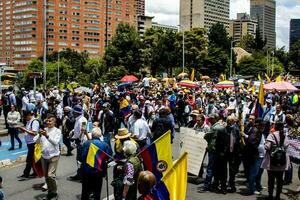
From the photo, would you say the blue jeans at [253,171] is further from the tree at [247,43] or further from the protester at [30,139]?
the tree at [247,43]

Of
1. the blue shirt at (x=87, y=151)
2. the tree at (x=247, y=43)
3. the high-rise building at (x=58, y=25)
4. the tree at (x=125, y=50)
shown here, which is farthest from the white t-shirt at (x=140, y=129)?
the high-rise building at (x=58, y=25)

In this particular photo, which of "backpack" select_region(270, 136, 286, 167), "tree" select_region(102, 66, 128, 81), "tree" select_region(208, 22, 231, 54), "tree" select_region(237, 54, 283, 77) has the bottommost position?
"backpack" select_region(270, 136, 286, 167)

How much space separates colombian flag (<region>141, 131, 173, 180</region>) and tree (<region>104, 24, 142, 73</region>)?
5368cm

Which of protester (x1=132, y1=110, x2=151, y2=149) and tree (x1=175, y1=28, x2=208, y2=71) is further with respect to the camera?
tree (x1=175, y1=28, x2=208, y2=71)

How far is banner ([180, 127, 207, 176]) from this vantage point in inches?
445

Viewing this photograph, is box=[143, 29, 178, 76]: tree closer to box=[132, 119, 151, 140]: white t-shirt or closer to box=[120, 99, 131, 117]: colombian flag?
box=[120, 99, 131, 117]: colombian flag

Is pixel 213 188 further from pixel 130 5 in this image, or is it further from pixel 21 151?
pixel 130 5

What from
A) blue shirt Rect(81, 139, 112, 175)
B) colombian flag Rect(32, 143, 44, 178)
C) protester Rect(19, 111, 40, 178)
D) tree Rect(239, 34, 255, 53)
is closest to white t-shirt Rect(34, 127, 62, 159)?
colombian flag Rect(32, 143, 44, 178)

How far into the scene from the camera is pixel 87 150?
853cm

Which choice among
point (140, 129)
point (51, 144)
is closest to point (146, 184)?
point (51, 144)

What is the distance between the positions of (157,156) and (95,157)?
1.15 metres

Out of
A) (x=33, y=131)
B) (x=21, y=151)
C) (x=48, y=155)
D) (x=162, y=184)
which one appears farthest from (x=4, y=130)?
(x=162, y=184)

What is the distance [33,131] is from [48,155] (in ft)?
5.82

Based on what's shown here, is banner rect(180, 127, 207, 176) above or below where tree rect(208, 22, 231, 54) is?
below
